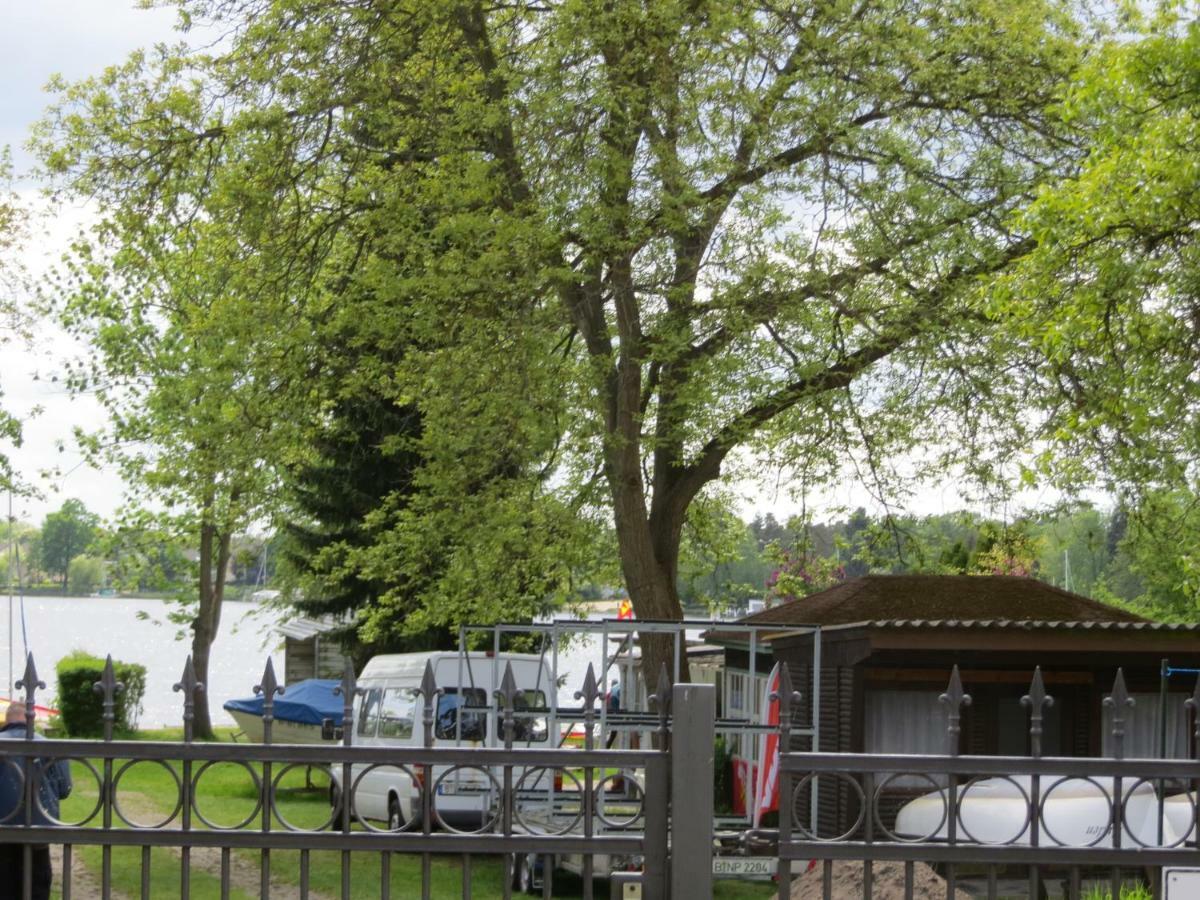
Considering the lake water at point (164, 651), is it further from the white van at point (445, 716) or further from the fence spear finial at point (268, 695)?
the fence spear finial at point (268, 695)

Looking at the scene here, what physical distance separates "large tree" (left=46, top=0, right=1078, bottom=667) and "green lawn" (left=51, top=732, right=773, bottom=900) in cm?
439

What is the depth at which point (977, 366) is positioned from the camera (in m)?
16.8

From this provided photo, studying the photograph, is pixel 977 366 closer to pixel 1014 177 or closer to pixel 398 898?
pixel 1014 177

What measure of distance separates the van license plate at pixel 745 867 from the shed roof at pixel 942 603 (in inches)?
152

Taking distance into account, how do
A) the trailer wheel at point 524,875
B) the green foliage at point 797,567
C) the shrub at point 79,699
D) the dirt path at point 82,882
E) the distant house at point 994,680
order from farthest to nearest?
the shrub at point 79,699
the green foliage at point 797,567
the dirt path at point 82,882
the trailer wheel at point 524,875
the distant house at point 994,680

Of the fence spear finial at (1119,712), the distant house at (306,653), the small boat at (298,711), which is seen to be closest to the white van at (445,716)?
the small boat at (298,711)

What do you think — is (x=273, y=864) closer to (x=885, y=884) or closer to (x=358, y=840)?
(x=885, y=884)

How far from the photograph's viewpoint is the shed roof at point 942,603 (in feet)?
59.7

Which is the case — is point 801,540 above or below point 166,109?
below

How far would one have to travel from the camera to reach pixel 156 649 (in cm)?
13088

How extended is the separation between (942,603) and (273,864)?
9.07 metres

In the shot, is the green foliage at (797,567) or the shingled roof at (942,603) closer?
the shingled roof at (942,603)

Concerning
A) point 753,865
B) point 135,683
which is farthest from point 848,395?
point 135,683

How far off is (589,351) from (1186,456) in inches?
296
